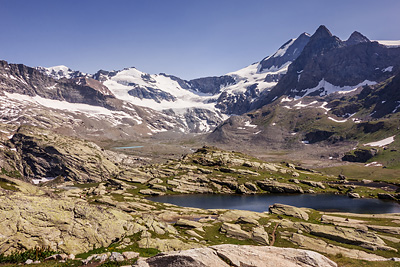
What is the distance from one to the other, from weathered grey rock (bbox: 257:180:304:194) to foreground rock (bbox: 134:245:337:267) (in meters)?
135

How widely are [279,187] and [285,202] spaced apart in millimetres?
25490

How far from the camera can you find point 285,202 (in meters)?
118

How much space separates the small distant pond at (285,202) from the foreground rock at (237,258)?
90513mm

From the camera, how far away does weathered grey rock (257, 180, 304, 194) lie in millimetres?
141250

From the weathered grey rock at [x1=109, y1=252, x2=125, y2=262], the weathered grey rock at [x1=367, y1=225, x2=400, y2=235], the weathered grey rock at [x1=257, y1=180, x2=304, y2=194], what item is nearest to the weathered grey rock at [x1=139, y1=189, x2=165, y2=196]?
the weathered grey rock at [x1=257, y1=180, x2=304, y2=194]

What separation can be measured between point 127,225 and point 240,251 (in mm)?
26541

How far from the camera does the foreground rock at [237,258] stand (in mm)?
14406

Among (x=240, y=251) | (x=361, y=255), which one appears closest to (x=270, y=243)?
(x=361, y=255)

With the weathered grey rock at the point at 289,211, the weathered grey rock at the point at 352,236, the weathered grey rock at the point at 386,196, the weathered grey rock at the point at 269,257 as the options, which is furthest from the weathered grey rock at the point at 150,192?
the weathered grey rock at the point at 386,196

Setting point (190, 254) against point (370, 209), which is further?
point (370, 209)

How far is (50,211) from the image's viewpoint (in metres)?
30.5

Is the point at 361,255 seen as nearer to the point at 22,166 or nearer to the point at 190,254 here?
the point at 190,254

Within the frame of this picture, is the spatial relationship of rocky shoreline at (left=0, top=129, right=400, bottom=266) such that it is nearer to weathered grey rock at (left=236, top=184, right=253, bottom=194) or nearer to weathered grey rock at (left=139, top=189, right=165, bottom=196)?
weathered grey rock at (left=139, top=189, right=165, bottom=196)

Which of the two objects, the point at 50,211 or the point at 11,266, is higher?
the point at 50,211
